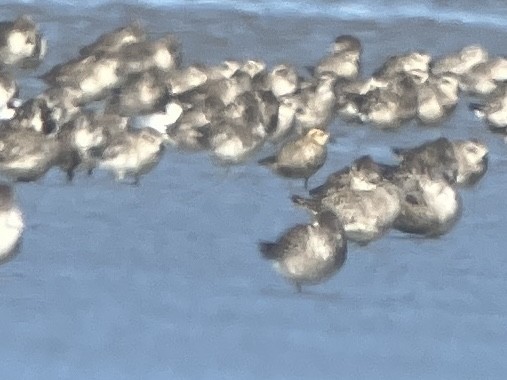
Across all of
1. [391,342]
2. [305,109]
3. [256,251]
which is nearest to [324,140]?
[305,109]

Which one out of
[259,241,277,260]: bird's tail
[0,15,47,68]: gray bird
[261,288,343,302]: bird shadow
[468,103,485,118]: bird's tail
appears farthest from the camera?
[0,15,47,68]: gray bird

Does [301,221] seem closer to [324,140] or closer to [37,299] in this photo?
[324,140]

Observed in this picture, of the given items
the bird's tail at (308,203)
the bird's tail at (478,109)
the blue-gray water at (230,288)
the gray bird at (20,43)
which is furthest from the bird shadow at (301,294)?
the gray bird at (20,43)

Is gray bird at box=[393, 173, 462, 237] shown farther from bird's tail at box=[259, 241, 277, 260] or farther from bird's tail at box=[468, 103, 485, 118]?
bird's tail at box=[468, 103, 485, 118]

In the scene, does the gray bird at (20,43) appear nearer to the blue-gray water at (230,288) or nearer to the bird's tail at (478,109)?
the blue-gray water at (230,288)

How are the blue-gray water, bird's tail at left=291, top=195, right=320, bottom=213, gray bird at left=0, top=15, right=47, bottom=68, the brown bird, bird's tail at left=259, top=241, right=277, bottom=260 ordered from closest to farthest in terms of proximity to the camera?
the blue-gray water → bird's tail at left=259, top=241, right=277, bottom=260 → bird's tail at left=291, top=195, right=320, bottom=213 → the brown bird → gray bird at left=0, top=15, right=47, bottom=68

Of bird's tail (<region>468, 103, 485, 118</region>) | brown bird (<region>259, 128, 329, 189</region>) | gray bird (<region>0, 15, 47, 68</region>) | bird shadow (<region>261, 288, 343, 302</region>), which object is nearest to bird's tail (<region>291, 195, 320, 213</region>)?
brown bird (<region>259, 128, 329, 189</region>)
